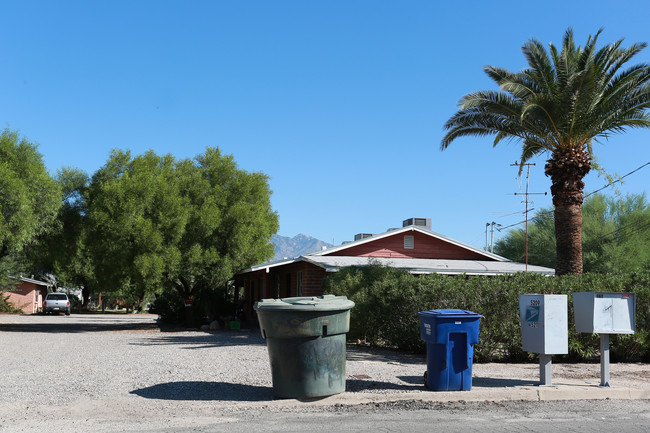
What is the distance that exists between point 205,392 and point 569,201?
11693 millimetres

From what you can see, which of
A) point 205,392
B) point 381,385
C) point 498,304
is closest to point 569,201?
point 498,304

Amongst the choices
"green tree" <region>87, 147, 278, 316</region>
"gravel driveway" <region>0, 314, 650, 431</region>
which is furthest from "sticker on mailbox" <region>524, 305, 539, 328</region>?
"green tree" <region>87, 147, 278, 316</region>

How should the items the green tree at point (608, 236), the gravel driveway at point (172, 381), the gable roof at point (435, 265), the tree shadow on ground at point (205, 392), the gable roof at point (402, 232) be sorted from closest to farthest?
the gravel driveway at point (172, 381), the tree shadow on ground at point (205, 392), the gable roof at point (435, 265), the gable roof at point (402, 232), the green tree at point (608, 236)

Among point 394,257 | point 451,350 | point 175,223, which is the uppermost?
point 175,223

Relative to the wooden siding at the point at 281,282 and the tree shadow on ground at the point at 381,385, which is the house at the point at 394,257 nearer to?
the wooden siding at the point at 281,282

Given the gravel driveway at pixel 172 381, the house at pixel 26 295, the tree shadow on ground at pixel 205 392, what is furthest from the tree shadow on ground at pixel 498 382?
the house at pixel 26 295

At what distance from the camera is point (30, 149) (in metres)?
23.2

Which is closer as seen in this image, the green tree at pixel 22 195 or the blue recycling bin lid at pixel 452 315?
the blue recycling bin lid at pixel 452 315

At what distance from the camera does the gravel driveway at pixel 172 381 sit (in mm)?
7348

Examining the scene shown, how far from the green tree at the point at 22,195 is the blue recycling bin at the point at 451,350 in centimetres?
1705

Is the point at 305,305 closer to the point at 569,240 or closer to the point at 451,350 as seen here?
the point at 451,350

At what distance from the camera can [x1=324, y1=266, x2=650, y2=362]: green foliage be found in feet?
38.9

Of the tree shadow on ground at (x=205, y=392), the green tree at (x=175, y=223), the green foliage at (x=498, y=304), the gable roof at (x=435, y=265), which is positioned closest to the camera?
the tree shadow on ground at (x=205, y=392)

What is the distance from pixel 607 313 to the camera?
8.95m
